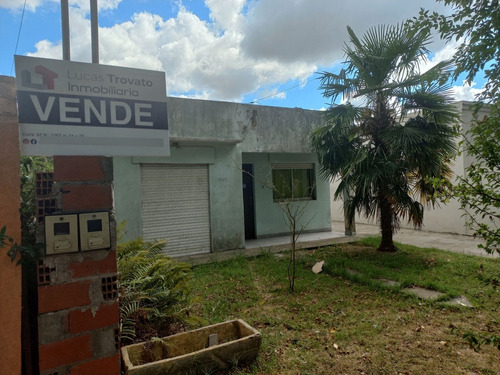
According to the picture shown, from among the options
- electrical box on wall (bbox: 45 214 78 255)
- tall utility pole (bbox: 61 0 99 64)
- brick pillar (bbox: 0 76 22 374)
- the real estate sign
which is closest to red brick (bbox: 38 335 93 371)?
brick pillar (bbox: 0 76 22 374)

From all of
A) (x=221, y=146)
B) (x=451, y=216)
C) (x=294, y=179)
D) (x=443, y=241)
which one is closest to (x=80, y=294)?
(x=221, y=146)

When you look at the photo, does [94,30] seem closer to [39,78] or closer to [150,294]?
[39,78]

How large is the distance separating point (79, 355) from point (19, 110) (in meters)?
1.39

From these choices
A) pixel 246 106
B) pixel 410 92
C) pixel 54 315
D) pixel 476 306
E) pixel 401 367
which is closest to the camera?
pixel 54 315

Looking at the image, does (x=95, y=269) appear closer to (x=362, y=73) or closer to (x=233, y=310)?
(x=233, y=310)

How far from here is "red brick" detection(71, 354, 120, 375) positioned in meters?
1.91

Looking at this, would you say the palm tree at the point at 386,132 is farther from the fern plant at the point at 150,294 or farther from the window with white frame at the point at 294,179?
the fern plant at the point at 150,294

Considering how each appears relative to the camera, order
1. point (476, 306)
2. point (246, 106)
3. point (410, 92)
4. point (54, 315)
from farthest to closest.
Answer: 1. point (246, 106)
2. point (410, 92)
3. point (476, 306)
4. point (54, 315)

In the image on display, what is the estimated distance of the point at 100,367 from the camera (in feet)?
6.43

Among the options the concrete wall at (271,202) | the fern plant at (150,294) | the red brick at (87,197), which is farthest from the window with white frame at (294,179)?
the red brick at (87,197)

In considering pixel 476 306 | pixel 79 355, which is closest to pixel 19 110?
pixel 79 355

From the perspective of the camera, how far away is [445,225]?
38.5 ft

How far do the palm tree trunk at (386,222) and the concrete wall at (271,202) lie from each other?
8.58 feet

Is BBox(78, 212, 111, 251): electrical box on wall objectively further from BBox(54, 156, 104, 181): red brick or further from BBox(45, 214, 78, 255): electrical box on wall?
BBox(54, 156, 104, 181): red brick
